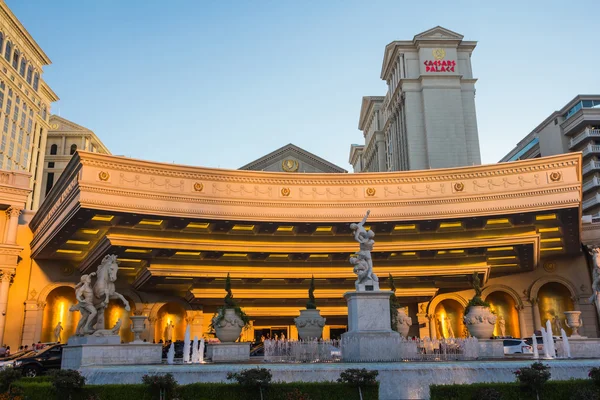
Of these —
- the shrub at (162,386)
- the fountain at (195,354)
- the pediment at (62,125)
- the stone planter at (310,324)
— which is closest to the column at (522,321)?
the stone planter at (310,324)

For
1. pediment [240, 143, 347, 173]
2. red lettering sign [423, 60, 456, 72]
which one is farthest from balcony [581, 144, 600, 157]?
pediment [240, 143, 347, 173]

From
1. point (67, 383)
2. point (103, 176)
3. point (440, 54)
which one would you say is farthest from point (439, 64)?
point (67, 383)

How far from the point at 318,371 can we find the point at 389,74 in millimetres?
71664

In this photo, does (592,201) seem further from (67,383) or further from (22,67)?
(22,67)

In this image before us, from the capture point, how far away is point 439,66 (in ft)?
227

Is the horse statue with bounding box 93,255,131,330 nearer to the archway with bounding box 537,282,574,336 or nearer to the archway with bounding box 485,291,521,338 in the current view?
the archway with bounding box 485,291,521,338

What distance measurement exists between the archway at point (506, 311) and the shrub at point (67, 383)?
135ft

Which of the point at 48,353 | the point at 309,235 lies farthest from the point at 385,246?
the point at 48,353

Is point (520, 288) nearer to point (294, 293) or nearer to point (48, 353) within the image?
point (294, 293)

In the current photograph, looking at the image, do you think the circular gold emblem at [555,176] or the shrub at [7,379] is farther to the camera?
the circular gold emblem at [555,176]

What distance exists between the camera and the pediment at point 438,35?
6925 centimetres

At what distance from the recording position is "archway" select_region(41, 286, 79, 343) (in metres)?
44.2

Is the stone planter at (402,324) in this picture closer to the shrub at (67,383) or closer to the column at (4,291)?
the shrub at (67,383)

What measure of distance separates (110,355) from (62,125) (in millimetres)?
111765
